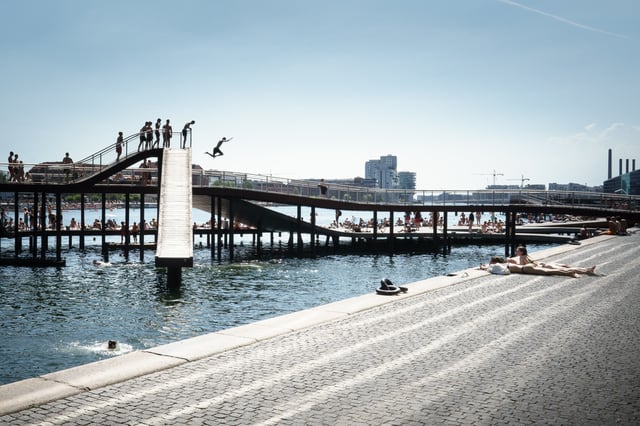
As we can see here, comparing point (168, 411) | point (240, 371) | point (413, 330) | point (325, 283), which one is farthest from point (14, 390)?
point (325, 283)

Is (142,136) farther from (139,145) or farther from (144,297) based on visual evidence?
(144,297)

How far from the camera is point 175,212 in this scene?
108 ft

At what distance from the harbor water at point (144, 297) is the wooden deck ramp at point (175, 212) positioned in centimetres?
184

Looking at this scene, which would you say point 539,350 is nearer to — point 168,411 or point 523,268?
point 168,411

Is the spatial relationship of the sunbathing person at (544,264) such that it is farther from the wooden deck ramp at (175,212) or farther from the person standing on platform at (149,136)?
the person standing on platform at (149,136)

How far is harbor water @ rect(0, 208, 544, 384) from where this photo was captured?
675 inches

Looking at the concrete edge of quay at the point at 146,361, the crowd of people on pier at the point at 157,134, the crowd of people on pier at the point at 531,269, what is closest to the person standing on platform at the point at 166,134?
the crowd of people on pier at the point at 157,134

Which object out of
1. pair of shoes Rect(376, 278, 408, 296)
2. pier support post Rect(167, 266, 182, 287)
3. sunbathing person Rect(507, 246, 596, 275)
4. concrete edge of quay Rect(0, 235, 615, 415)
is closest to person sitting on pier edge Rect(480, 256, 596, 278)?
sunbathing person Rect(507, 246, 596, 275)

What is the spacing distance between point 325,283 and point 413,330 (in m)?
20.9

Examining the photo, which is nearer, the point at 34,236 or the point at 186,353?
the point at 186,353

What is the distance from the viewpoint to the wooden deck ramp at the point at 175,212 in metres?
27.5

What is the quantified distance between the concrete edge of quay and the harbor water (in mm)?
5032

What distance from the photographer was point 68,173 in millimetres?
40688

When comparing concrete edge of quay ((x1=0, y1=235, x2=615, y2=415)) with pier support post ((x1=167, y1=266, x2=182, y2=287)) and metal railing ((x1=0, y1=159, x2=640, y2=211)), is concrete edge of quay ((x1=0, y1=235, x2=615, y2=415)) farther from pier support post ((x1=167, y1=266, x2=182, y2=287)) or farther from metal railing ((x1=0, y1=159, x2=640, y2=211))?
metal railing ((x1=0, y1=159, x2=640, y2=211))
